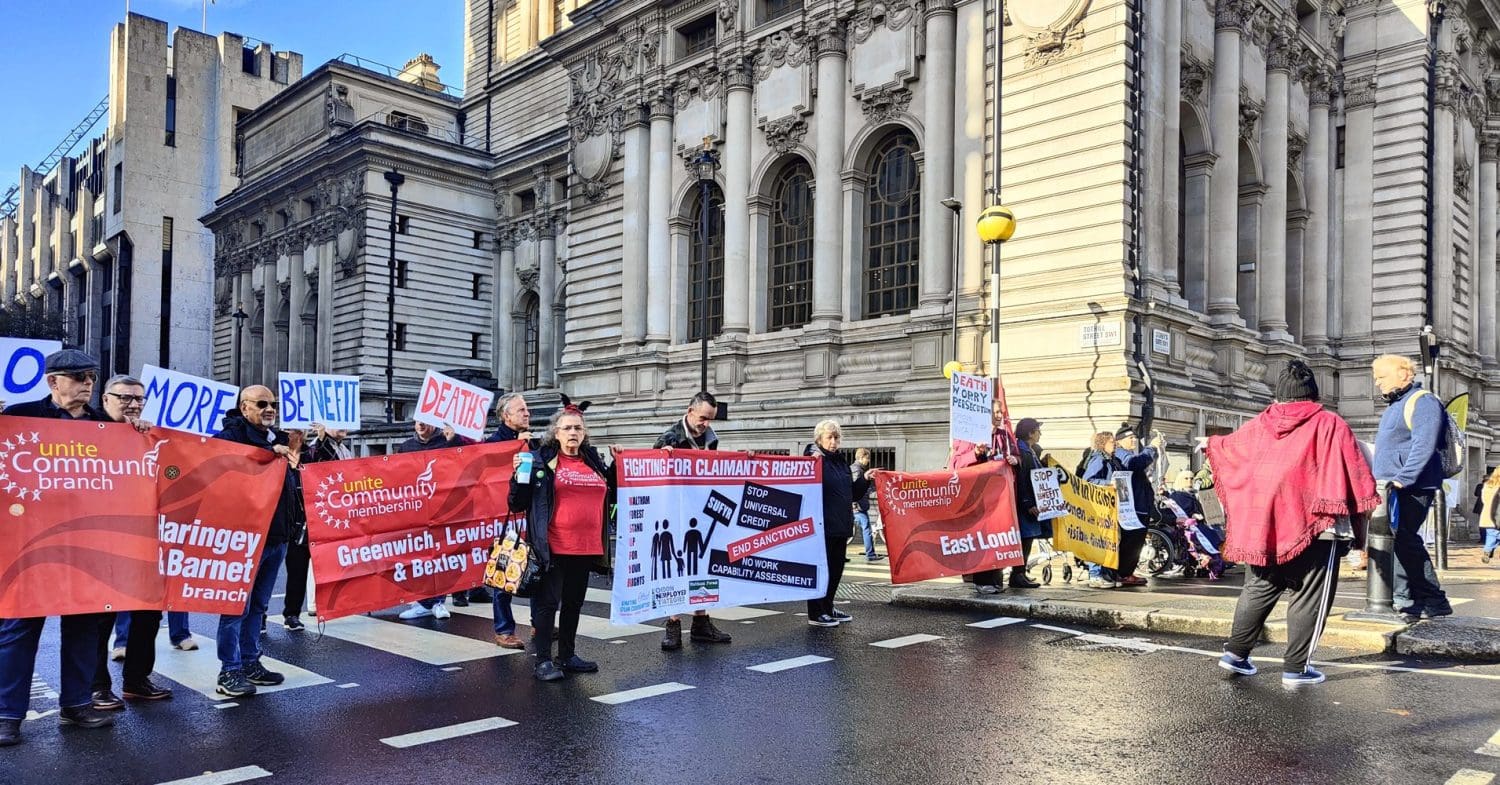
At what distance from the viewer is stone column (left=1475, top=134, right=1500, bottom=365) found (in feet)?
111

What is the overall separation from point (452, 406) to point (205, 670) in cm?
A: 327

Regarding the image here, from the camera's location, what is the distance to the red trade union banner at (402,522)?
8609 mm

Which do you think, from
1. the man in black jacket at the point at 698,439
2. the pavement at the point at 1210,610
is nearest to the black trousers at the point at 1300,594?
the pavement at the point at 1210,610

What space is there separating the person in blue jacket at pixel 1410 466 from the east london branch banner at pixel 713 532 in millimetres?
4848

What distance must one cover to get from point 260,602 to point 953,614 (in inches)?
257

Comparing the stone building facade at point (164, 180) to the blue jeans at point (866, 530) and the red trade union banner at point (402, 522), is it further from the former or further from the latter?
the red trade union banner at point (402, 522)

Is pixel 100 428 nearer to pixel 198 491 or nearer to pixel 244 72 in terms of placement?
pixel 198 491

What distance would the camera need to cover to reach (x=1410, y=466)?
864 cm

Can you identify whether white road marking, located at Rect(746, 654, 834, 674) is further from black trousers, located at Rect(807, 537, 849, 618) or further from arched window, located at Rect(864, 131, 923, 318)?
arched window, located at Rect(864, 131, 923, 318)

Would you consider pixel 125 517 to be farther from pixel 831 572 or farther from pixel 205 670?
pixel 831 572

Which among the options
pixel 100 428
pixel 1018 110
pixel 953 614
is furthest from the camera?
pixel 1018 110

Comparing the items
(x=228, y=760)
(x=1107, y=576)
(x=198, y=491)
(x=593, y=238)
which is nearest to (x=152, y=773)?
(x=228, y=760)

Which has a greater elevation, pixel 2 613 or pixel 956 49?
pixel 956 49

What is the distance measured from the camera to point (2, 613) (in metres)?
6.13
